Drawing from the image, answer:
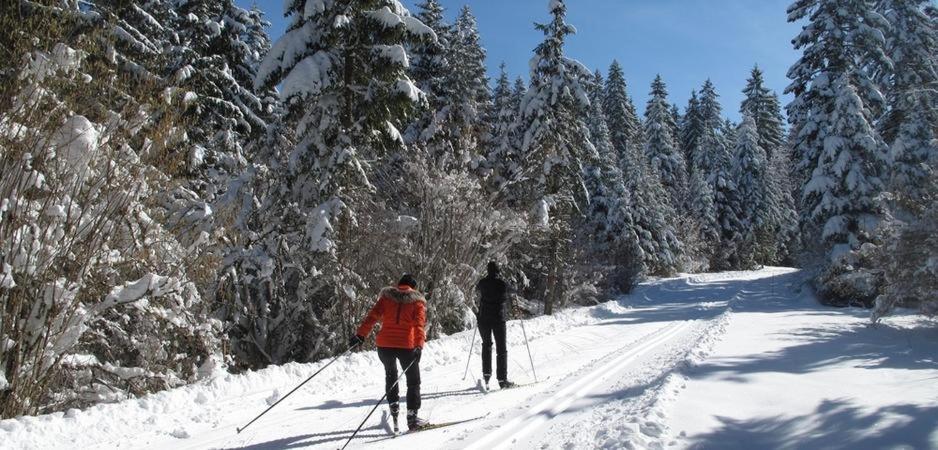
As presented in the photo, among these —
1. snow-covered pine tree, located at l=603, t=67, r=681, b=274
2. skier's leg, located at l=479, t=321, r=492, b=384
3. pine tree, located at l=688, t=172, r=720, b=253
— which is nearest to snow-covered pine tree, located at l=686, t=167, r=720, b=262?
pine tree, located at l=688, t=172, r=720, b=253

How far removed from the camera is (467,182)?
48.1ft

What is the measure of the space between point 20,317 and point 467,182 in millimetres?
10047

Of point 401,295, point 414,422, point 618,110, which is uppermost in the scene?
point 618,110

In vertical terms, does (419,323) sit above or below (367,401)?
above

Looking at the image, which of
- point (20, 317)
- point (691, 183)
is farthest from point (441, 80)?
point (691, 183)

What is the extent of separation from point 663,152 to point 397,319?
5454 centimetres

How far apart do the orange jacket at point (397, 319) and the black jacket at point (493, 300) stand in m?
2.41

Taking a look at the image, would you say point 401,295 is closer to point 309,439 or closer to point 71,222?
point 309,439

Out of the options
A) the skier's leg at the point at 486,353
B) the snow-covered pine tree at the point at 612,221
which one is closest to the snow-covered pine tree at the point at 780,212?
the snow-covered pine tree at the point at 612,221

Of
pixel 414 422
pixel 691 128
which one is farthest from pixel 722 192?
pixel 414 422

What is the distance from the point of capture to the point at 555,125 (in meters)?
21.1

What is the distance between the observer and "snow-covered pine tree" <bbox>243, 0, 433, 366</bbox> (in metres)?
12.0

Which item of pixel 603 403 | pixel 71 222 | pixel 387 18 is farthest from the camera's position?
pixel 387 18

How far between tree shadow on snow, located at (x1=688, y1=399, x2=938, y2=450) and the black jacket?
3736 millimetres
